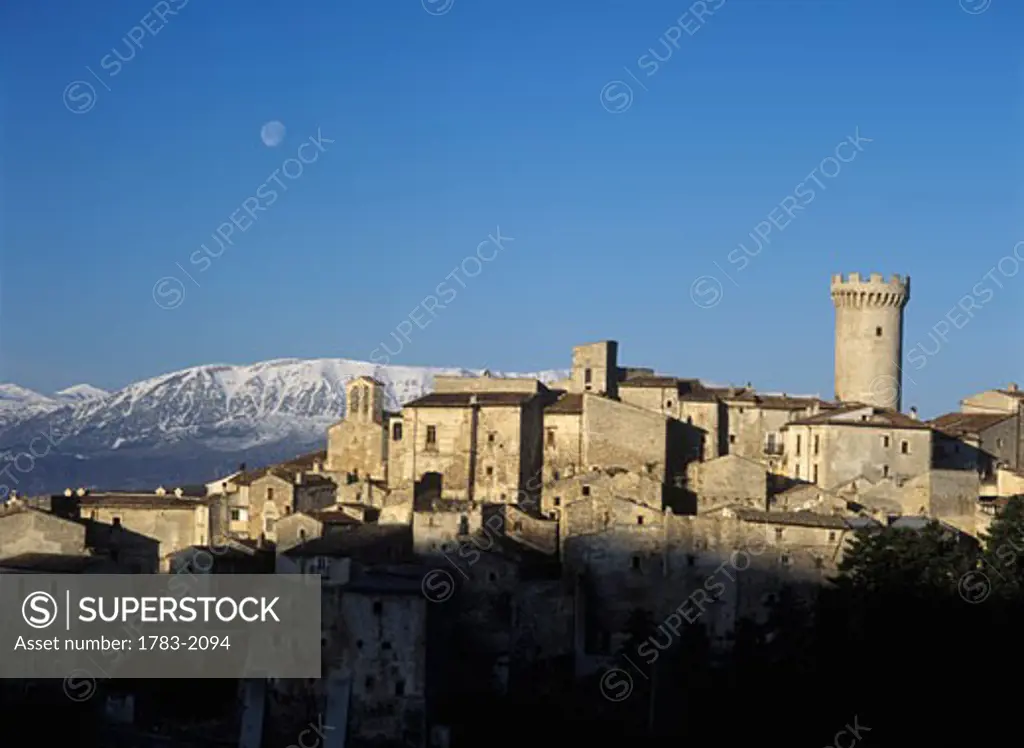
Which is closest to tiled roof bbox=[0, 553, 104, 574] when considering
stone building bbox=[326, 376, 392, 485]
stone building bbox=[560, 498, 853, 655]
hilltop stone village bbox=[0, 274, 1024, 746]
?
hilltop stone village bbox=[0, 274, 1024, 746]

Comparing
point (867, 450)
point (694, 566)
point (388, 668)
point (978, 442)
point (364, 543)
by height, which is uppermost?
point (978, 442)

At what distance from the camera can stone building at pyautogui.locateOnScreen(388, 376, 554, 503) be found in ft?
186

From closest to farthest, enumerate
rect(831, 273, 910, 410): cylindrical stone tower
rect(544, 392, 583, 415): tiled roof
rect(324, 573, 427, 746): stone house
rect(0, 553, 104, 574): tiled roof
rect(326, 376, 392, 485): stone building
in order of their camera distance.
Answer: rect(324, 573, 427, 746): stone house < rect(0, 553, 104, 574): tiled roof < rect(544, 392, 583, 415): tiled roof < rect(326, 376, 392, 485): stone building < rect(831, 273, 910, 410): cylindrical stone tower

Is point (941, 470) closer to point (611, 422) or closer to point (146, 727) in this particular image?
point (611, 422)

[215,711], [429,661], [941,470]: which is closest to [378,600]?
[429,661]

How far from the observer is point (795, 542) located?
47.5m

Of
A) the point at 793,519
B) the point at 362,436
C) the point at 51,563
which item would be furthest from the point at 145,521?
the point at 793,519

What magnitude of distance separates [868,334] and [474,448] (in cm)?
1862

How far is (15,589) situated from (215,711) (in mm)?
6748

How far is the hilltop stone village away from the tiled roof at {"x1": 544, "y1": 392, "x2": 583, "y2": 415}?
11 cm

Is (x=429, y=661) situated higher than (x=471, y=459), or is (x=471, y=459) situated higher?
(x=471, y=459)

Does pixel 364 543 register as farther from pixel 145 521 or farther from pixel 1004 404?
pixel 1004 404

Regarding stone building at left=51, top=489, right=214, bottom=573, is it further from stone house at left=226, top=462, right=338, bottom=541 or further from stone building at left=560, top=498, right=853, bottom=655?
stone building at left=560, top=498, right=853, bottom=655

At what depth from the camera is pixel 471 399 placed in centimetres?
5825
